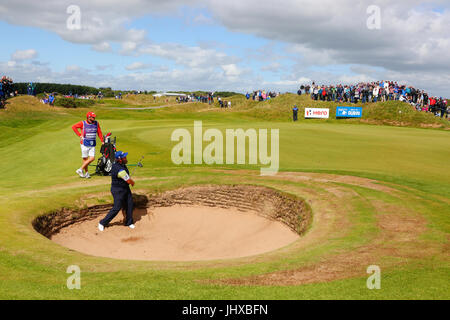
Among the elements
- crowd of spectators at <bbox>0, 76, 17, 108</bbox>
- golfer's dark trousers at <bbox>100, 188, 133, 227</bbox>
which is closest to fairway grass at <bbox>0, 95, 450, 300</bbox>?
golfer's dark trousers at <bbox>100, 188, 133, 227</bbox>

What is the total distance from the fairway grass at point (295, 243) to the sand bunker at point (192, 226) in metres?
0.56

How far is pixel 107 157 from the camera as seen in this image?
1697 cm

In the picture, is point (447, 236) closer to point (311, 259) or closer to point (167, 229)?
point (311, 259)

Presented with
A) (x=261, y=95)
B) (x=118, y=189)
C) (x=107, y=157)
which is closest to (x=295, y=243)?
(x=118, y=189)

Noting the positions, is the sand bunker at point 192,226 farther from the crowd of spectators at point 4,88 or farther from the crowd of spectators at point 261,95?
the crowd of spectators at point 261,95

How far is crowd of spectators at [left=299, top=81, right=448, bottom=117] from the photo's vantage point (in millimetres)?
58188

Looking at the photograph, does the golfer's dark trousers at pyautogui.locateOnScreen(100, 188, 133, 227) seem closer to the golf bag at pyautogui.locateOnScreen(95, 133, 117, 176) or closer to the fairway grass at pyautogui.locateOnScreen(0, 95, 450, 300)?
the fairway grass at pyautogui.locateOnScreen(0, 95, 450, 300)

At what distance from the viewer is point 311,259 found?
8.09 metres

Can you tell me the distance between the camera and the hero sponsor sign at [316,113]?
62.3 meters

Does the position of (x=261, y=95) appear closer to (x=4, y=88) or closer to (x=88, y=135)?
(x=4, y=88)

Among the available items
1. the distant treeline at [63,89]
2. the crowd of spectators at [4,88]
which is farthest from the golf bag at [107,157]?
the distant treeline at [63,89]

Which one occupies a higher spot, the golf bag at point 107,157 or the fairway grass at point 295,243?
the golf bag at point 107,157
